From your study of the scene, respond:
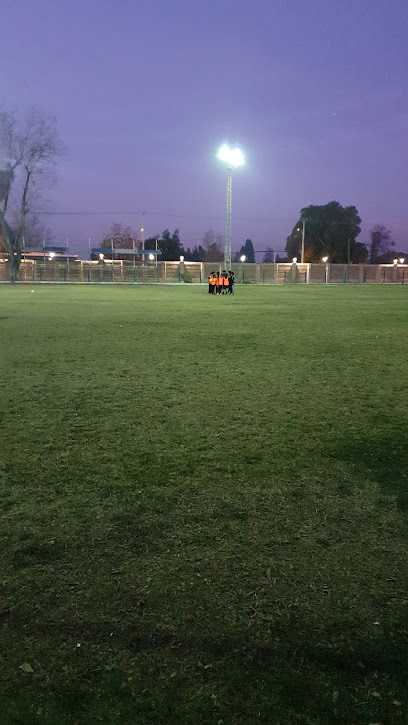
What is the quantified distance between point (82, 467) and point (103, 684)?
7.62ft

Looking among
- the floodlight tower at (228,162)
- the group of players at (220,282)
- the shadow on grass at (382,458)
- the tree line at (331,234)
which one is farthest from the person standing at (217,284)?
the tree line at (331,234)

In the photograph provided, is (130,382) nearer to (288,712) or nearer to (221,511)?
(221,511)

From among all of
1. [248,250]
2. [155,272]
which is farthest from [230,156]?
[248,250]

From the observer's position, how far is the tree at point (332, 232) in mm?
93188

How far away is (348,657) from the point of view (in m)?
2.22

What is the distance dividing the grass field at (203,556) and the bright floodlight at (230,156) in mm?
33882

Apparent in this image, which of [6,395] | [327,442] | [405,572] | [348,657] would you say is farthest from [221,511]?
[6,395]

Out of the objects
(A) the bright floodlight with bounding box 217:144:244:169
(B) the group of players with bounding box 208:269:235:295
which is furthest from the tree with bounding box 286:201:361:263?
(B) the group of players with bounding box 208:269:235:295

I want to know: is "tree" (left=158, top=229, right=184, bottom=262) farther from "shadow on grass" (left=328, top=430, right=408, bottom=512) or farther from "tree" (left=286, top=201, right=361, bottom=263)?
"shadow on grass" (left=328, top=430, right=408, bottom=512)

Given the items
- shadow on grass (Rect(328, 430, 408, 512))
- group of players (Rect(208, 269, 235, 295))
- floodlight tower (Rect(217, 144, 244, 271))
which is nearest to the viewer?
shadow on grass (Rect(328, 430, 408, 512))

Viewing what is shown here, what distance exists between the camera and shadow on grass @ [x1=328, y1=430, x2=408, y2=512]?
3.94 metres

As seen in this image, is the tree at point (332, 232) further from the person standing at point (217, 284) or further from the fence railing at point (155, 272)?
the person standing at point (217, 284)

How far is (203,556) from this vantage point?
2.98 m

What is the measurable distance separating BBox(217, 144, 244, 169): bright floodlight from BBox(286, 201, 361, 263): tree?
57.2 metres
